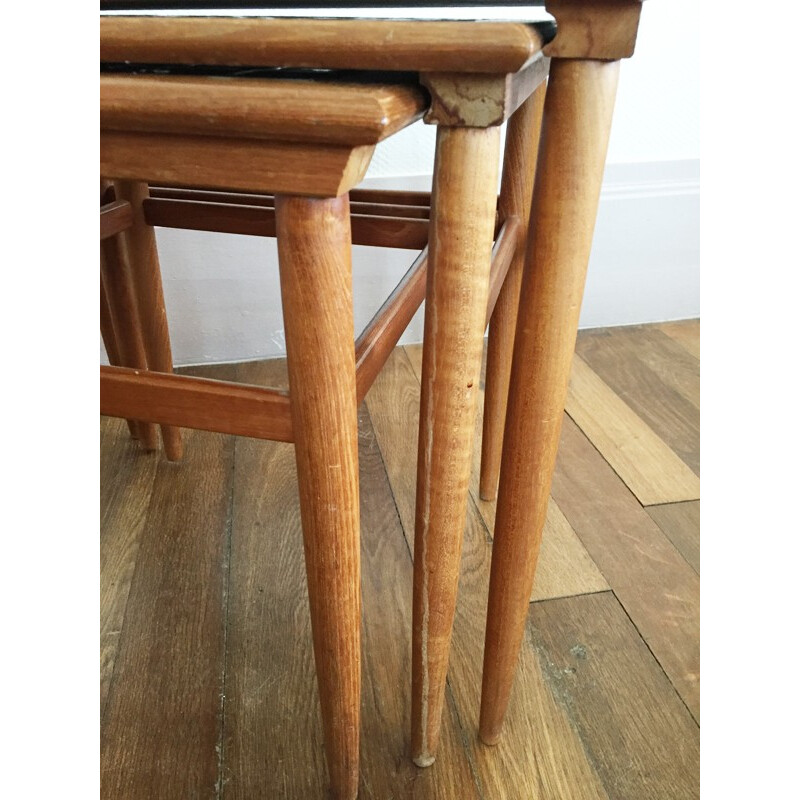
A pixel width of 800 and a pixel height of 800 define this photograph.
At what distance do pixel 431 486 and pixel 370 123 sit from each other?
0.87ft

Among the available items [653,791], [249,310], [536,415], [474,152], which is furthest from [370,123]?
[249,310]

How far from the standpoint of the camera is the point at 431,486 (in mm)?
520

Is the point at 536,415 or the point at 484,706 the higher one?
the point at 536,415

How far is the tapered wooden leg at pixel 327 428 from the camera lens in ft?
1.26

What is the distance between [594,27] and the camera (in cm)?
41

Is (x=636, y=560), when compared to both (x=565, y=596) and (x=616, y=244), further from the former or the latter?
(x=616, y=244)

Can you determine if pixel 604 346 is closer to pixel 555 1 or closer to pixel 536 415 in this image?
pixel 536 415

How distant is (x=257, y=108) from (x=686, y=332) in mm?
1294

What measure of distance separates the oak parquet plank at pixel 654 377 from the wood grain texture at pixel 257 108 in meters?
0.87

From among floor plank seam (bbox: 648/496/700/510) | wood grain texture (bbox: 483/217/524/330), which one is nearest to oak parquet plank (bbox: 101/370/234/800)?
wood grain texture (bbox: 483/217/524/330)

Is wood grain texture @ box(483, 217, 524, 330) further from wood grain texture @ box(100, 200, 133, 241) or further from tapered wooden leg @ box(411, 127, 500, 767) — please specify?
wood grain texture @ box(100, 200, 133, 241)

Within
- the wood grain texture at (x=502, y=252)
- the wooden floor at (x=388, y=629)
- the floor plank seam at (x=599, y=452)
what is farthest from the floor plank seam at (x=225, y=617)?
the floor plank seam at (x=599, y=452)

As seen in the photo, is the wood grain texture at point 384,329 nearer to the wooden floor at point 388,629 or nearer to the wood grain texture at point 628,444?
the wooden floor at point 388,629
